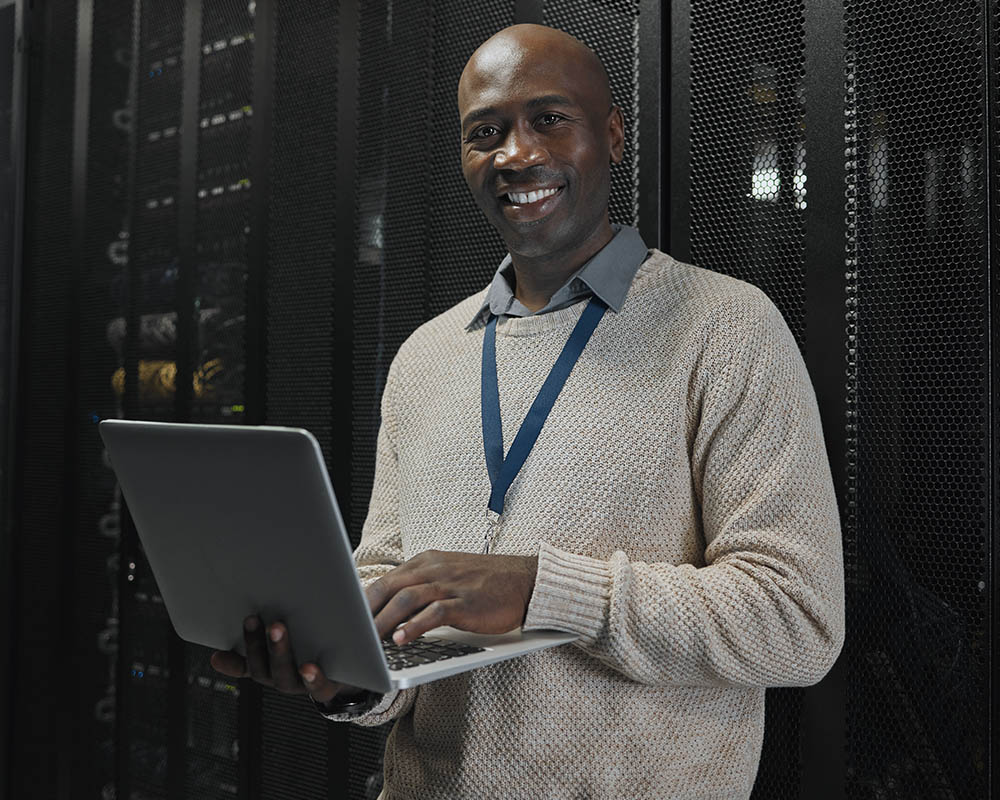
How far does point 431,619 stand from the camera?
998 millimetres

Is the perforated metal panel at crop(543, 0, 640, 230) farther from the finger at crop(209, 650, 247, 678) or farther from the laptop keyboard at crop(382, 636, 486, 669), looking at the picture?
the finger at crop(209, 650, 247, 678)

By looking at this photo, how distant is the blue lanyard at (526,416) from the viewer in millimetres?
1282

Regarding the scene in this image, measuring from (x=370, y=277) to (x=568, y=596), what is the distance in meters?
1.27

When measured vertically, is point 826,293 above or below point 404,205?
below

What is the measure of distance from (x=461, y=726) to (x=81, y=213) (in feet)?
7.29

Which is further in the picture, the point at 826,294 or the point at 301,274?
the point at 301,274

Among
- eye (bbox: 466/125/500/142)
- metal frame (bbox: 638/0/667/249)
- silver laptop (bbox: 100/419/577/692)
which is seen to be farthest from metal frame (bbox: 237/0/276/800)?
silver laptop (bbox: 100/419/577/692)

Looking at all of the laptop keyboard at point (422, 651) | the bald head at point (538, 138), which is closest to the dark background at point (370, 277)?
the bald head at point (538, 138)

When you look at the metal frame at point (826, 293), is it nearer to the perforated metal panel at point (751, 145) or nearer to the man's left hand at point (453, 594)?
the perforated metal panel at point (751, 145)

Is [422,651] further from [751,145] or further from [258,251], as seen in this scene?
[258,251]

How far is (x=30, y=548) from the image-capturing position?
293cm

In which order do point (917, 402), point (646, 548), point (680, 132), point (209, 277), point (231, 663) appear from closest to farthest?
point (231, 663) → point (646, 548) → point (917, 402) → point (680, 132) → point (209, 277)

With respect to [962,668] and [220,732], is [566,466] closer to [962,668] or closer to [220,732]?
[962,668]

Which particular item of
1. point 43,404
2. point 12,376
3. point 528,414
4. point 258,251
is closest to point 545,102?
point 528,414
